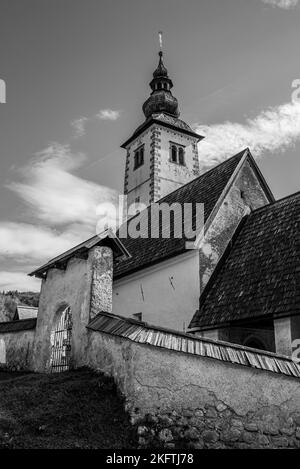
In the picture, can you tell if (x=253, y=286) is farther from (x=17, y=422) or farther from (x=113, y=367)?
(x=17, y=422)

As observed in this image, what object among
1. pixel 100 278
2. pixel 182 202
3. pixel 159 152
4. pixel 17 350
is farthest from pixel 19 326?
pixel 159 152

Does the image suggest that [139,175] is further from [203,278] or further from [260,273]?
[260,273]

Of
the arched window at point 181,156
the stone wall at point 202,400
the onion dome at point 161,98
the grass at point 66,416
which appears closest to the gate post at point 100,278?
the grass at point 66,416

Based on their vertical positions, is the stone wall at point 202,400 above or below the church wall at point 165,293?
below

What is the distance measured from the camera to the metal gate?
11.0 metres

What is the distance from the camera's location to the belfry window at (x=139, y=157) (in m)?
32.8

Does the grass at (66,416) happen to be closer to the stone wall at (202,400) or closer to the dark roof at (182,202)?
the stone wall at (202,400)

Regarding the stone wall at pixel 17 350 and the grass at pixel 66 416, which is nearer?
the grass at pixel 66 416

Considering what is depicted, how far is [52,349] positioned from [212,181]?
968cm

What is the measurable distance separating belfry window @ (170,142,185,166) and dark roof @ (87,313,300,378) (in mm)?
24835

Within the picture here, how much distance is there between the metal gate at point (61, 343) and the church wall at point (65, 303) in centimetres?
18

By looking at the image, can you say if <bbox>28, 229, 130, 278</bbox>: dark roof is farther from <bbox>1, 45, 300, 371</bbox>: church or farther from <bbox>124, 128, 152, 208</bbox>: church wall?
<bbox>124, 128, 152, 208</bbox>: church wall

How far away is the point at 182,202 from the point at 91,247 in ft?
29.4

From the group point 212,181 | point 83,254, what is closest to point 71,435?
point 83,254
